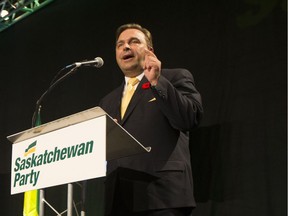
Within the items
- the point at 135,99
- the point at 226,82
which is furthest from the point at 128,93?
the point at 226,82

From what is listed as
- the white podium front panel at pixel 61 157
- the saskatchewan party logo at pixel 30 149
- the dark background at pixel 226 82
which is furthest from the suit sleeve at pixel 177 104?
the dark background at pixel 226 82

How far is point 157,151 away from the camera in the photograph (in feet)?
7.83

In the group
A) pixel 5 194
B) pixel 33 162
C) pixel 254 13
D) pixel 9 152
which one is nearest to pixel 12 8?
pixel 9 152

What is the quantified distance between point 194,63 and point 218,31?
0.29 meters

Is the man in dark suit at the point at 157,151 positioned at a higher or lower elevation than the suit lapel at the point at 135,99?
lower

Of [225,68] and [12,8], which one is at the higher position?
[12,8]

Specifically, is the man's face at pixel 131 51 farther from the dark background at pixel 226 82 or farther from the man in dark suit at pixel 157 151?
the dark background at pixel 226 82

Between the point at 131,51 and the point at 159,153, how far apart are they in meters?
0.72

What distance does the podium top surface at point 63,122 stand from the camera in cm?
204

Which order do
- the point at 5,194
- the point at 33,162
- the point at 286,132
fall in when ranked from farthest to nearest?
the point at 5,194
the point at 286,132
the point at 33,162

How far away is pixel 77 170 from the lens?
81.2 inches

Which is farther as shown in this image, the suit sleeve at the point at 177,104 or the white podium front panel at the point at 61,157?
the suit sleeve at the point at 177,104

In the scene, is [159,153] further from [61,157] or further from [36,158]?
[36,158]

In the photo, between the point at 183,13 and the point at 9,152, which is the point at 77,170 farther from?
the point at 9,152
